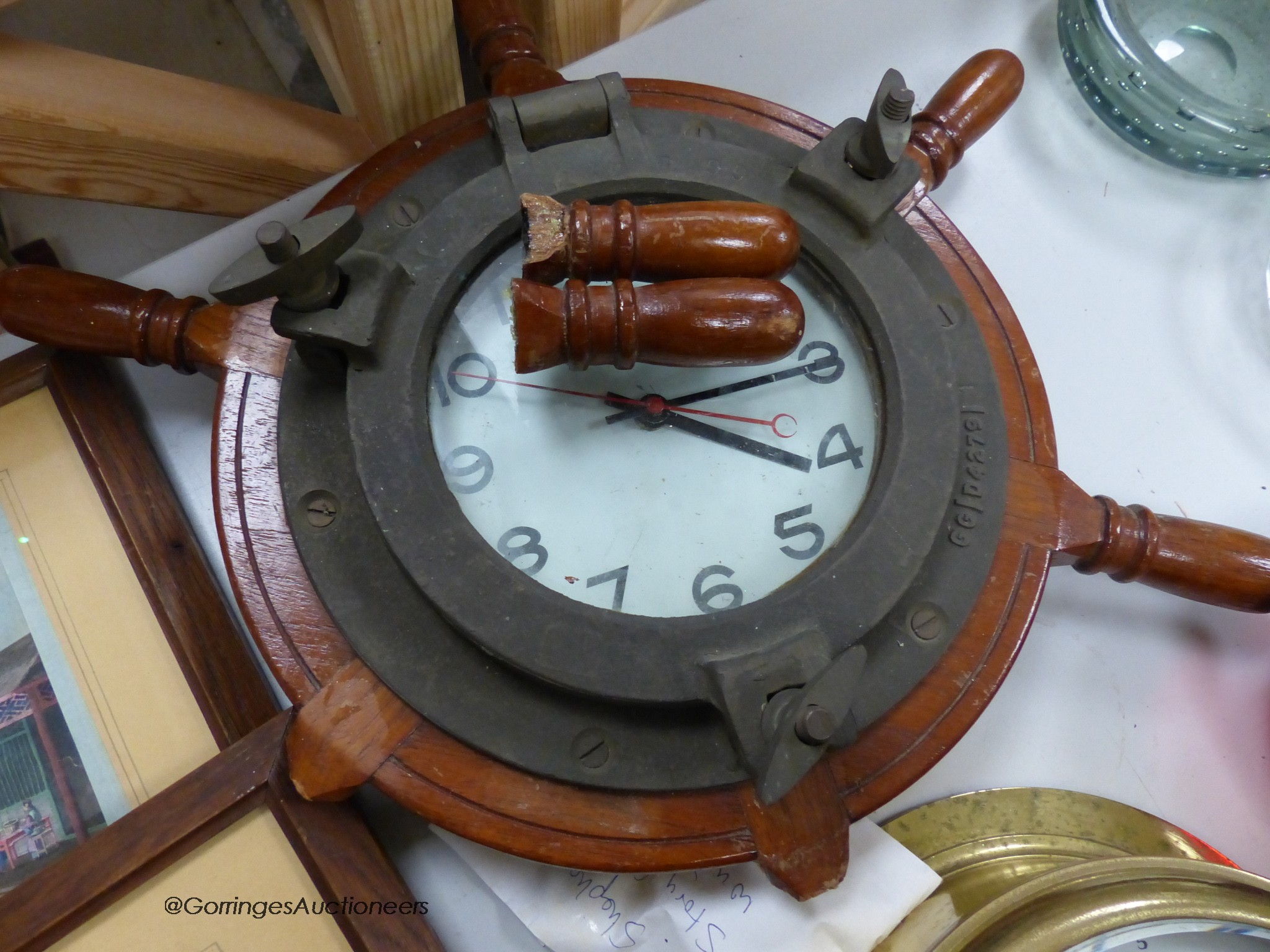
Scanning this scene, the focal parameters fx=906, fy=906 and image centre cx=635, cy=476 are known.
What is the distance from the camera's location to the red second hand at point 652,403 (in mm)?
825

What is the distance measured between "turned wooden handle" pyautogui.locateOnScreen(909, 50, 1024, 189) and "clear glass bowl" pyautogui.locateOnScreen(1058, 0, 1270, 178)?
0.79 feet

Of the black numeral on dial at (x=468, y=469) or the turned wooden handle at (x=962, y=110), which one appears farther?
the turned wooden handle at (x=962, y=110)

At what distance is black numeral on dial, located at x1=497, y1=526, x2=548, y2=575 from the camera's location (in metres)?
0.77

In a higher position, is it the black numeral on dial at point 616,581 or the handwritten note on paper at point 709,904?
the black numeral on dial at point 616,581

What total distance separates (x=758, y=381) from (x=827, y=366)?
0.07 meters

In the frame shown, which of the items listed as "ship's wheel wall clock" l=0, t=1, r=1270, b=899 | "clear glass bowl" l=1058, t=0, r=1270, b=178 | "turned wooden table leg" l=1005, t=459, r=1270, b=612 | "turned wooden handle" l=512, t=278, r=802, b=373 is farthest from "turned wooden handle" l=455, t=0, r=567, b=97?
"clear glass bowl" l=1058, t=0, r=1270, b=178

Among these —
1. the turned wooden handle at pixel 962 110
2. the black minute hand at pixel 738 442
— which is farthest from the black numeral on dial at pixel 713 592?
the turned wooden handle at pixel 962 110

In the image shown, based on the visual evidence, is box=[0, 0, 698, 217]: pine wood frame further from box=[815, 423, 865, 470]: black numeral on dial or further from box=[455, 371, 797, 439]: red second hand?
box=[815, 423, 865, 470]: black numeral on dial

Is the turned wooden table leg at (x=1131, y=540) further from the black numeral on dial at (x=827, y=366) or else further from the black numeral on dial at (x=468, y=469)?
Result: the black numeral on dial at (x=468, y=469)

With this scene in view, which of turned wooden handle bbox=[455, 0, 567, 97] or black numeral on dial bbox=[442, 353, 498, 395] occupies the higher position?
turned wooden handle bbox=[455, 0, 567, 97]

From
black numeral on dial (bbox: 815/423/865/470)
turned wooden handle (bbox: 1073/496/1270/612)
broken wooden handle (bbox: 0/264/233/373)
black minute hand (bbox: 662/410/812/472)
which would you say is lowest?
turned wooden handle (bbox: 1073/496/1270/612)

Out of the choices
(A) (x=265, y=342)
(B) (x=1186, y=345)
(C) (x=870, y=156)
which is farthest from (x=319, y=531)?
(B) (x=1186, y=345)

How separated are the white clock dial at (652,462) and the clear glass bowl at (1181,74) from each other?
61 centimetres

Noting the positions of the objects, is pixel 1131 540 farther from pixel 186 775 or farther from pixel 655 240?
pixel 186 775
